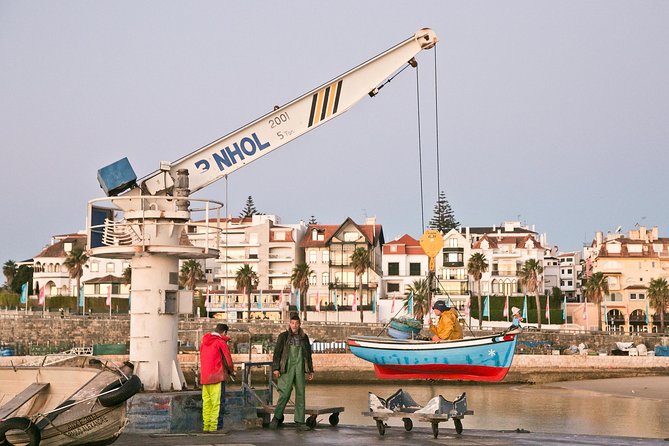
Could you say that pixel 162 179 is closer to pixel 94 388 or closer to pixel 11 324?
pixel 94 388

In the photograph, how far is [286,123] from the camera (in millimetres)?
21016

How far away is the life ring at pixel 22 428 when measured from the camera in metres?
13.4

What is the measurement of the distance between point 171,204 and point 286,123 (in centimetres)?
320

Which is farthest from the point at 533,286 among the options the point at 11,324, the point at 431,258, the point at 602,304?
the point at 431,258

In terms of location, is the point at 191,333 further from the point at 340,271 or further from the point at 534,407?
the point at 534,407

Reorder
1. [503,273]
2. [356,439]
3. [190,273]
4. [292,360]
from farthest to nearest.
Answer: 1. [503,273]
2. [190,273]
3. [292,360]
4. [356,439]

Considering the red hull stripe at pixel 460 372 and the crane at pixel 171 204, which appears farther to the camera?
the red hull stripe at pixel 460 372

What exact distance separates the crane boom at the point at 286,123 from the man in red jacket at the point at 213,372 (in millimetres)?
4233

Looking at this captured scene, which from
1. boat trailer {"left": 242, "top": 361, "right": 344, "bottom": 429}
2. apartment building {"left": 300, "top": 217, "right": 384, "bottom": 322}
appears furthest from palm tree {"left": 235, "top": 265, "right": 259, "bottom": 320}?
boat trailer {"left": 242, "top": 361, "right": 344, "bottom": 429}

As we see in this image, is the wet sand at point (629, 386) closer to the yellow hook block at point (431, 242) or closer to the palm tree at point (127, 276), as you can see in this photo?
the yellow hook block at point (431, 242)

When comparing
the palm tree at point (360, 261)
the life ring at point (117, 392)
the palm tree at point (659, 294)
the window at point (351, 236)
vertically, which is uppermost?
the window at point (351, 236)

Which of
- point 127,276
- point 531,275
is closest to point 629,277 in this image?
point 531,275

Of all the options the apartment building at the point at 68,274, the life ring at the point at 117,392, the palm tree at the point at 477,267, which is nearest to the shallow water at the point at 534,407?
the life ring at the point at 117,392

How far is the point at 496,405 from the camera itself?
50.8m
